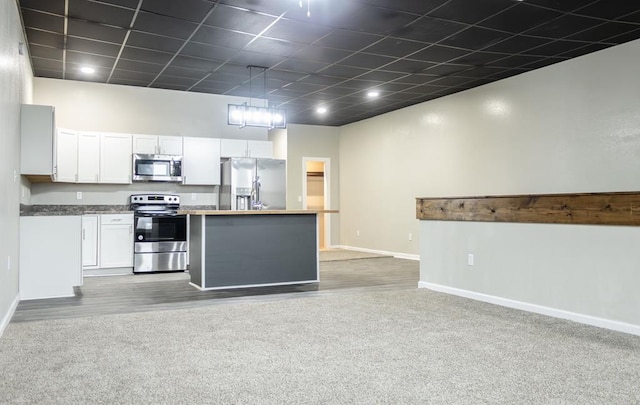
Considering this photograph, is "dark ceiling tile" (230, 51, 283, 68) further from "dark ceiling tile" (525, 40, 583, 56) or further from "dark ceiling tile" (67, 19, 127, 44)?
"dark ceiling tile" (525, 40, 583, 56)

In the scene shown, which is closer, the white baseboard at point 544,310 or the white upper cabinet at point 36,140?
the white baseboard at point 544,310

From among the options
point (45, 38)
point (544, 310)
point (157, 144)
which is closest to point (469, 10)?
point (544, 310)

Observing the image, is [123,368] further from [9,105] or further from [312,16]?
[312,16]

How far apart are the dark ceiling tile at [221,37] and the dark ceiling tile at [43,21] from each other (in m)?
1.31

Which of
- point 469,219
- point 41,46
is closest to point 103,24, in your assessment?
point 41,46

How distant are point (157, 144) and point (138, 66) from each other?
1395 millimetres

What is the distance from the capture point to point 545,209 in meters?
4.20

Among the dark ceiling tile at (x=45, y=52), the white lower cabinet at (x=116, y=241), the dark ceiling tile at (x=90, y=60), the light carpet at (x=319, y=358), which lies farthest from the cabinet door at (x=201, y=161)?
the light carpet at (x=319, y=358)

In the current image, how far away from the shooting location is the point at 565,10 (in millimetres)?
4516

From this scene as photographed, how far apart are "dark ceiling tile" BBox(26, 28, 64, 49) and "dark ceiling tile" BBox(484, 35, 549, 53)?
15.7 feet

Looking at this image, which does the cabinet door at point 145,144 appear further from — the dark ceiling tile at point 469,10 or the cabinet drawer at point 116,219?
the dark ceiling tile at point 469,10

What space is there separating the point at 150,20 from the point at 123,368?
11.2 feet

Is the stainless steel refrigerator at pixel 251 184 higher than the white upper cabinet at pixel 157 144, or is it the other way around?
the white upper cabinet at pixel 157 144

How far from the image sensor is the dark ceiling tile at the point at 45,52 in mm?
5619
